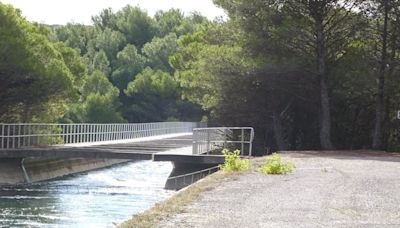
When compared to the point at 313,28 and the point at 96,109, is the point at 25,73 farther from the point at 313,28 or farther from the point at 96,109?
the point at 96,109

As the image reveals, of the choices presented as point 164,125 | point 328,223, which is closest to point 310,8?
point 328,223

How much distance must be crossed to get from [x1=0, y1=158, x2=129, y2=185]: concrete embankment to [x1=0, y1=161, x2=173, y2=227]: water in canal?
78cm

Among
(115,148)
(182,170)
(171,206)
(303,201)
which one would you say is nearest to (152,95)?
(115,148)

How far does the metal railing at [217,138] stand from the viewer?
2896cm

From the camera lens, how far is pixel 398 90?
109 feet

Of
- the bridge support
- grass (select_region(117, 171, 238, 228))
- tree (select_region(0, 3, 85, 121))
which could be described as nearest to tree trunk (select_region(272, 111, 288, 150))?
the bridge support

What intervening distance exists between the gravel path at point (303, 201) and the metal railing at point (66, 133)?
1708cm

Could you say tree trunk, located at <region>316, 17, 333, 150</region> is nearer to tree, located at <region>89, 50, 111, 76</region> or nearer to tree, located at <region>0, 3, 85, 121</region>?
tree, located at <region>0, 3, 85, 121</region>

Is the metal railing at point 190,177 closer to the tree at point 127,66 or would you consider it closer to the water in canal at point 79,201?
the water in canal at point 79,201

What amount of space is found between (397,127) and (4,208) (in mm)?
19842

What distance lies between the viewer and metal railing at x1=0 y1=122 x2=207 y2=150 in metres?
32.9

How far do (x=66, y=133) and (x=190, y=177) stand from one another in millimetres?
12240

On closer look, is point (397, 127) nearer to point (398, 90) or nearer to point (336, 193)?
point (398, 90)

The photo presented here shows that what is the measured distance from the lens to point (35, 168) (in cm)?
3375
